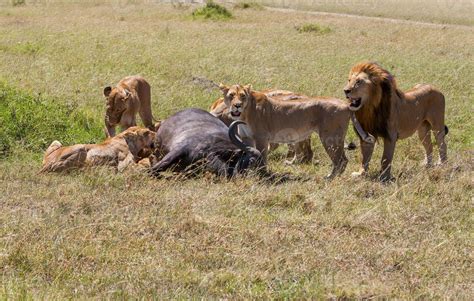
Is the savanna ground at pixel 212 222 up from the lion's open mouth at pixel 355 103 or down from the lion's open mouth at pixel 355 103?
down

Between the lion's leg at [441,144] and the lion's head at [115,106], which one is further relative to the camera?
the lion's head at [115,106]

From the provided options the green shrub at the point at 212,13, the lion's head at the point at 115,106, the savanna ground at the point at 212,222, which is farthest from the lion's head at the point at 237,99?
the green shrub at the point at 212,13

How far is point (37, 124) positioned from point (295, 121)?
3.49 meters

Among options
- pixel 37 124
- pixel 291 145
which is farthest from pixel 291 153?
pixel 37 124

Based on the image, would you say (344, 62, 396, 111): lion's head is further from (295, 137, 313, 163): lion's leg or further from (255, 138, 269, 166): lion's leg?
(295, 137, 313, 163): lion's leg

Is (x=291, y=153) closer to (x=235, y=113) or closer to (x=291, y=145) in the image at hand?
(x=291, y=145)

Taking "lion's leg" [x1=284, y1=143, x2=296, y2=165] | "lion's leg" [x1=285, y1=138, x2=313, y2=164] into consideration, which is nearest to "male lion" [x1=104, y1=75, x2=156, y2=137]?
"lion's leg" [x1=284, y1=143, x2=296, y2=165]

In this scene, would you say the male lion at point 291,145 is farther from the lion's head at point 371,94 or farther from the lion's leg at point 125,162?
the lion's leg at point 125,162

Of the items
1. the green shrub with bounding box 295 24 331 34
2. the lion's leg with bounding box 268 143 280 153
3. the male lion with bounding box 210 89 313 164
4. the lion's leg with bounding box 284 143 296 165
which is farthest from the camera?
the green shrub with bounding box 295 24 331 34

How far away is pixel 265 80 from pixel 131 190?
28.6 feet

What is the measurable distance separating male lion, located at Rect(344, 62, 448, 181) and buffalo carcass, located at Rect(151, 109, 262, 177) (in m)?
1.26

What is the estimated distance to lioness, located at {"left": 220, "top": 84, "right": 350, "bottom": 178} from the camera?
937cm

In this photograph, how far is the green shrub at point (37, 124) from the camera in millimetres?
10367

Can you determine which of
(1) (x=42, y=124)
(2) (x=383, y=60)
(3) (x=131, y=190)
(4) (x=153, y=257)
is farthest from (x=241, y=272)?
(2) (x=383, y=60)
